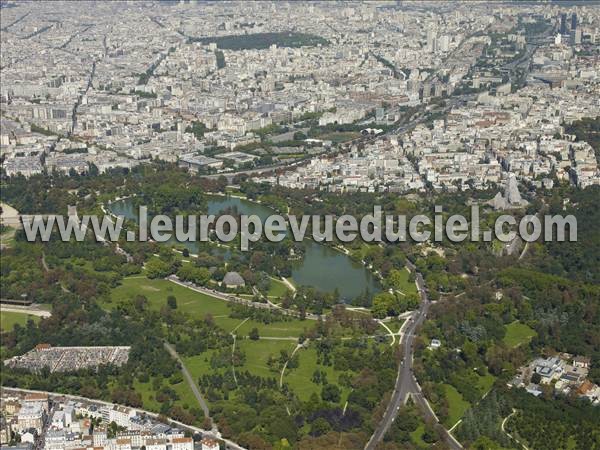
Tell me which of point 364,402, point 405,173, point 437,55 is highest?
point 437,55

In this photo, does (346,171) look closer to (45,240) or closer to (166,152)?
(166,152)

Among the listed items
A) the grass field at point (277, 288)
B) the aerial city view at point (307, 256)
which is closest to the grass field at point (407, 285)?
the aerial city view at point (307, 256)

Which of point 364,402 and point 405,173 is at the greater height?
point 405,173

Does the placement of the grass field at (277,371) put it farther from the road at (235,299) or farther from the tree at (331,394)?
the road at (235,299)

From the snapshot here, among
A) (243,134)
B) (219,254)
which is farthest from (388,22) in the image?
(219,254)

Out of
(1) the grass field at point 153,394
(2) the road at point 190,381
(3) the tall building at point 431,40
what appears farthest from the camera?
(3) the tall building at point 431,40

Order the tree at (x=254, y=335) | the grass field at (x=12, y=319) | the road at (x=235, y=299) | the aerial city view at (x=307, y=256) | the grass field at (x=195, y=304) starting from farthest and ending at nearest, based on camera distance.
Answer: the road at (x=235, y=299) < the grass field at (x=12, y=319) < the grass field at (x=195, y=304) < the tree at (x=254, y=335) < the aerial city view at (x=307, y=256)
